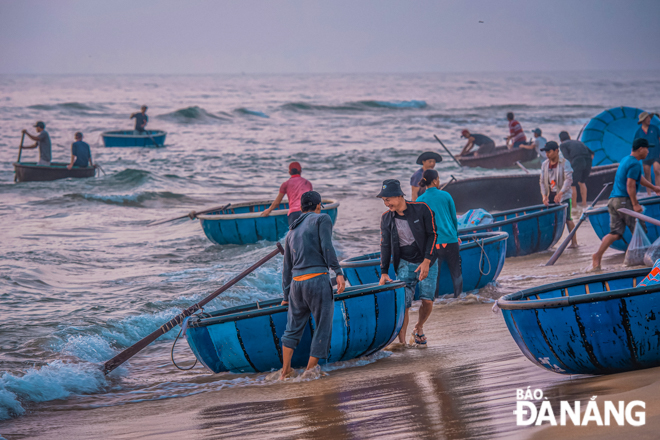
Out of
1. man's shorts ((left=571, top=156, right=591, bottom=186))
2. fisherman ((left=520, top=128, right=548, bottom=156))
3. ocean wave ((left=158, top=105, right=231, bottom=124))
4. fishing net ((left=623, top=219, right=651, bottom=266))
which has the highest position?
ocean wave ((left=158, top=105, right=231, bottom=124))

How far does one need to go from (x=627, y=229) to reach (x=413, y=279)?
14.7 feet

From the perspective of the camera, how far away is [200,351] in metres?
5.98

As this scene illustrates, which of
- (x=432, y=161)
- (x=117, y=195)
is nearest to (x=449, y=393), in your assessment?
(x=432, y=161)

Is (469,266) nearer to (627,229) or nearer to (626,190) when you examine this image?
(626,190)

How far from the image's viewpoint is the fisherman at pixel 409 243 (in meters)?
6.11

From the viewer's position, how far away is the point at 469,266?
8164 mm

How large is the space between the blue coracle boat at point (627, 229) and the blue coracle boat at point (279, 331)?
4.65 metres

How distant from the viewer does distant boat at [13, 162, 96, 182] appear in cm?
2127

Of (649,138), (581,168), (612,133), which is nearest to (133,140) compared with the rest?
(612,133)

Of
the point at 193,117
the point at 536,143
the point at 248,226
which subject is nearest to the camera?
the point at 248,226

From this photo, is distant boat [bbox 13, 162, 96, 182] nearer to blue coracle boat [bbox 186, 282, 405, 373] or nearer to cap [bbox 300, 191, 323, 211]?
blue coracle boat [bbox 186, 282, 405, 373]

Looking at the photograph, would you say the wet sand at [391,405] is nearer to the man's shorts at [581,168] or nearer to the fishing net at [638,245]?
the fishing net at [638,245]

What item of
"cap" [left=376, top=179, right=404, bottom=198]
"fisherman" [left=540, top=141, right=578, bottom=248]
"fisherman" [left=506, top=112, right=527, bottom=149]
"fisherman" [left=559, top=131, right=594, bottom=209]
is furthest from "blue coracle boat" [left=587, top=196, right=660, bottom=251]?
"fisherman" [left=506, top=112, right=527, bottom=149]

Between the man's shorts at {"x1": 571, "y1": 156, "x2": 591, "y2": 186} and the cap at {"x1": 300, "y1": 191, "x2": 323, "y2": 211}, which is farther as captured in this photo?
the man's shorts at {"x1": 571, "y1": 156, "x2": 591, "y2": 186}
